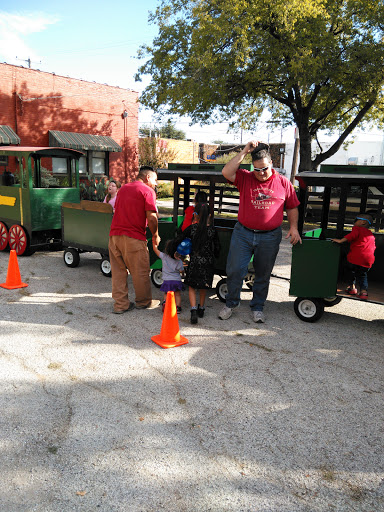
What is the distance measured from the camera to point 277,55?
14.9 m

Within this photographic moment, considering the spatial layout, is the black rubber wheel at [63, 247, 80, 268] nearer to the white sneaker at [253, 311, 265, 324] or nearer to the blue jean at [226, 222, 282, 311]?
the blue jean at [226, 222, 282, 311]

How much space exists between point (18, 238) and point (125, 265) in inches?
174

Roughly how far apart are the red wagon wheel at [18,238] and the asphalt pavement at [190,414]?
3.65 metres

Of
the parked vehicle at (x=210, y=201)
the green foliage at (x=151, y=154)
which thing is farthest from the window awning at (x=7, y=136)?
the parked vehicle at (x=210, y=201)

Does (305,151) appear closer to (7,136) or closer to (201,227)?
(7,136)

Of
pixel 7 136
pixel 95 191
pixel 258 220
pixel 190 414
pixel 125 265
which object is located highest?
pixel 7 136

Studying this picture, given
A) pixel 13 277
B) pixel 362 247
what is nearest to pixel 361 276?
pixel 362 247

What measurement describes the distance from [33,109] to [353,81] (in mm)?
13511

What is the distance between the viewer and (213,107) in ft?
57.3

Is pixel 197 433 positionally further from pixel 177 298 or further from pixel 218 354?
pixel 177 298

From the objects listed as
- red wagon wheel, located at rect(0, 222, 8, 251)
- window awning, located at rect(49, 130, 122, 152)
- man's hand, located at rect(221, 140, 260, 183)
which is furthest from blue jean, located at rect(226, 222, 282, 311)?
window awning, located at rect(49, 130, 122, 152)

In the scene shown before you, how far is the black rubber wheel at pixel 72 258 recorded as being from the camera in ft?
28.2

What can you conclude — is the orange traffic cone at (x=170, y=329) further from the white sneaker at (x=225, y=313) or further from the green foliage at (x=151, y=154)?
the green foliage at (x=151, y=154)

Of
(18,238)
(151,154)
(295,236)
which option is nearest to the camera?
(295,236)
